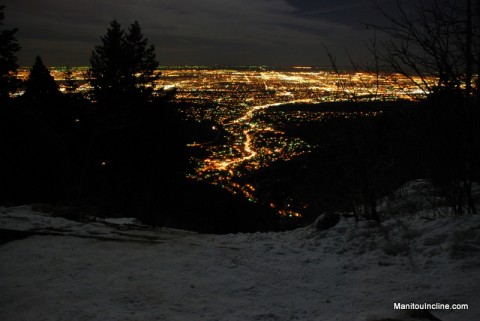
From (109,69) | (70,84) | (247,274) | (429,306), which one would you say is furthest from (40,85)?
(429,306)

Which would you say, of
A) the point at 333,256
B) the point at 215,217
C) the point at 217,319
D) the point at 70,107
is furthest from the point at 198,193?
the point at 217,319

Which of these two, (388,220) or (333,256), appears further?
(388,220)

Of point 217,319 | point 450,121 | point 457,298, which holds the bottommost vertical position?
point 217,319

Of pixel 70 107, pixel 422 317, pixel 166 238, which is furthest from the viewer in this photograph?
pixel 70 107

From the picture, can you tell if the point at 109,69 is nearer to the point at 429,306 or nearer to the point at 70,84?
the point at 70,84

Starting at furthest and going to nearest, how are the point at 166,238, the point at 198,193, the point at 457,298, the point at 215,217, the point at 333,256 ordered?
the point at 198,193, the point at 215,217, the point at 166,238, the point at 333,256, the point at 457,298

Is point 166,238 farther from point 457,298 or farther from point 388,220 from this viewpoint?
point 457,298

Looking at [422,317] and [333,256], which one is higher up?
[422,317]

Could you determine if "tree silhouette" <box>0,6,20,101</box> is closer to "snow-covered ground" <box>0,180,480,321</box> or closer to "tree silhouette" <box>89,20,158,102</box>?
"tree silhouette" <box>89,20,158,102</box>
